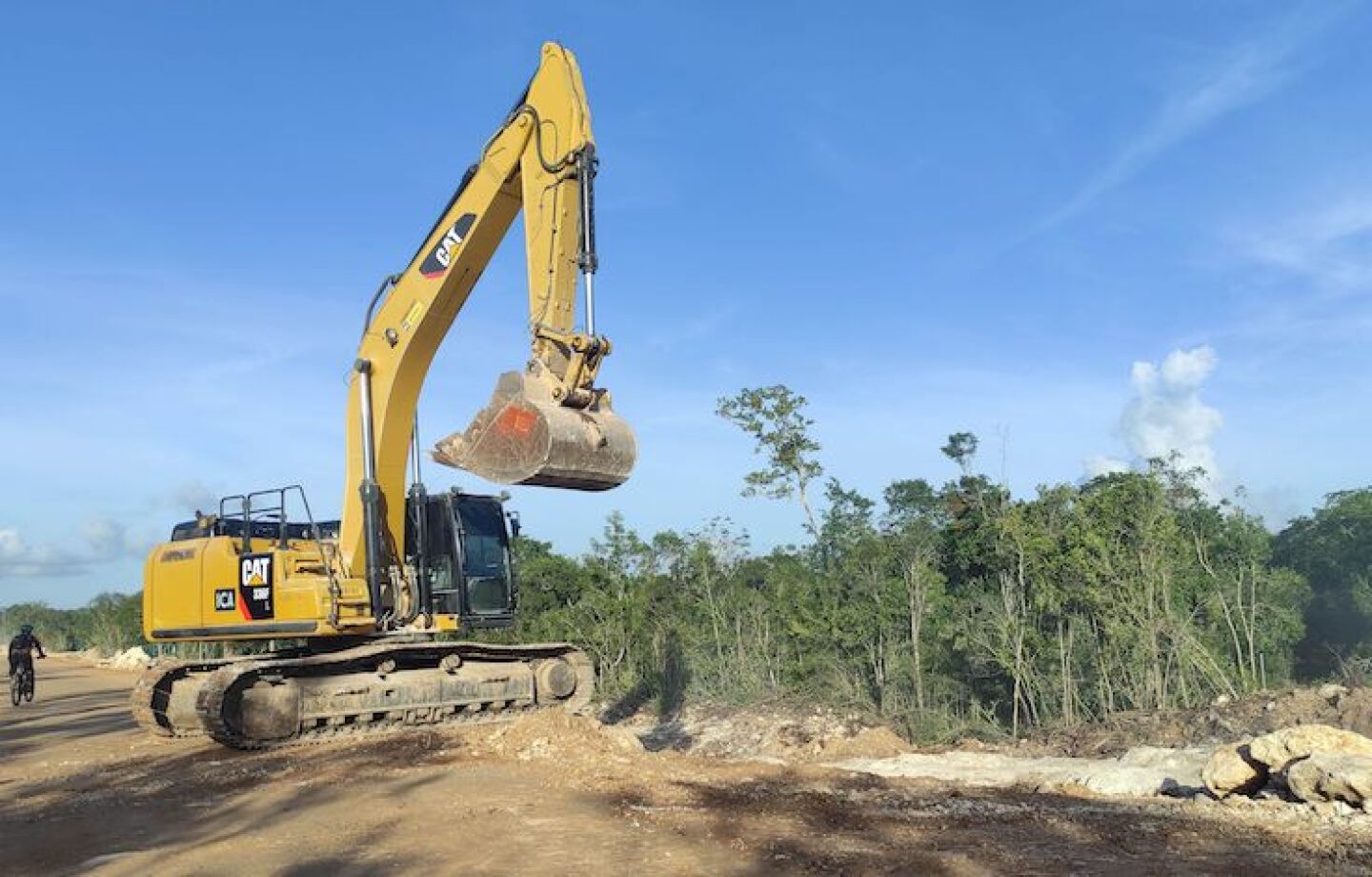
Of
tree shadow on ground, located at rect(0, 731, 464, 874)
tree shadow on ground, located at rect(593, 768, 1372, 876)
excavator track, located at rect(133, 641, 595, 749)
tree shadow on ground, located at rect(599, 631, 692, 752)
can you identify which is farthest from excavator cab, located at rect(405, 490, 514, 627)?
tree shadow on ground, located at rect(599, 631, 692, 752)

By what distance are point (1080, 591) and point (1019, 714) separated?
14.9 feet

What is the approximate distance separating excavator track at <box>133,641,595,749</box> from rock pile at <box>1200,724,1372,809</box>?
802cm

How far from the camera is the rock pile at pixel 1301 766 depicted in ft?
25.4

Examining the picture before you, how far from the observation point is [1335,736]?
8758 millimetres

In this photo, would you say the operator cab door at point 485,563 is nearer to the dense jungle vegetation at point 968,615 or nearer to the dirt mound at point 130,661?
the dense jungle vegetation at point 968,615

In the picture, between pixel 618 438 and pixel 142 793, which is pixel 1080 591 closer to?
pixel 618 438

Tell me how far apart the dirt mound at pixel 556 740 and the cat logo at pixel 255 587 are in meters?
3.14

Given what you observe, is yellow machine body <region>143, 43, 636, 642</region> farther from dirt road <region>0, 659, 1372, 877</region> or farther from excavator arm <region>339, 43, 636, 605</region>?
dirt road <region>0, 659, 1372, 877</region>

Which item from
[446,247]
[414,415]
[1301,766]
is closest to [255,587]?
[414,415]

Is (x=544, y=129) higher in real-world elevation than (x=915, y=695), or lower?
higher

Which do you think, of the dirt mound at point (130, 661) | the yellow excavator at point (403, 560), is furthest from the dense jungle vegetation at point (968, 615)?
the dirt mound at point (130, 661)

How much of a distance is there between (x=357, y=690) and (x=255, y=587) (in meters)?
1.67

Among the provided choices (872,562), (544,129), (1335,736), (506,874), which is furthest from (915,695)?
(506,874)

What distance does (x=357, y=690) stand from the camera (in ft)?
41.2
